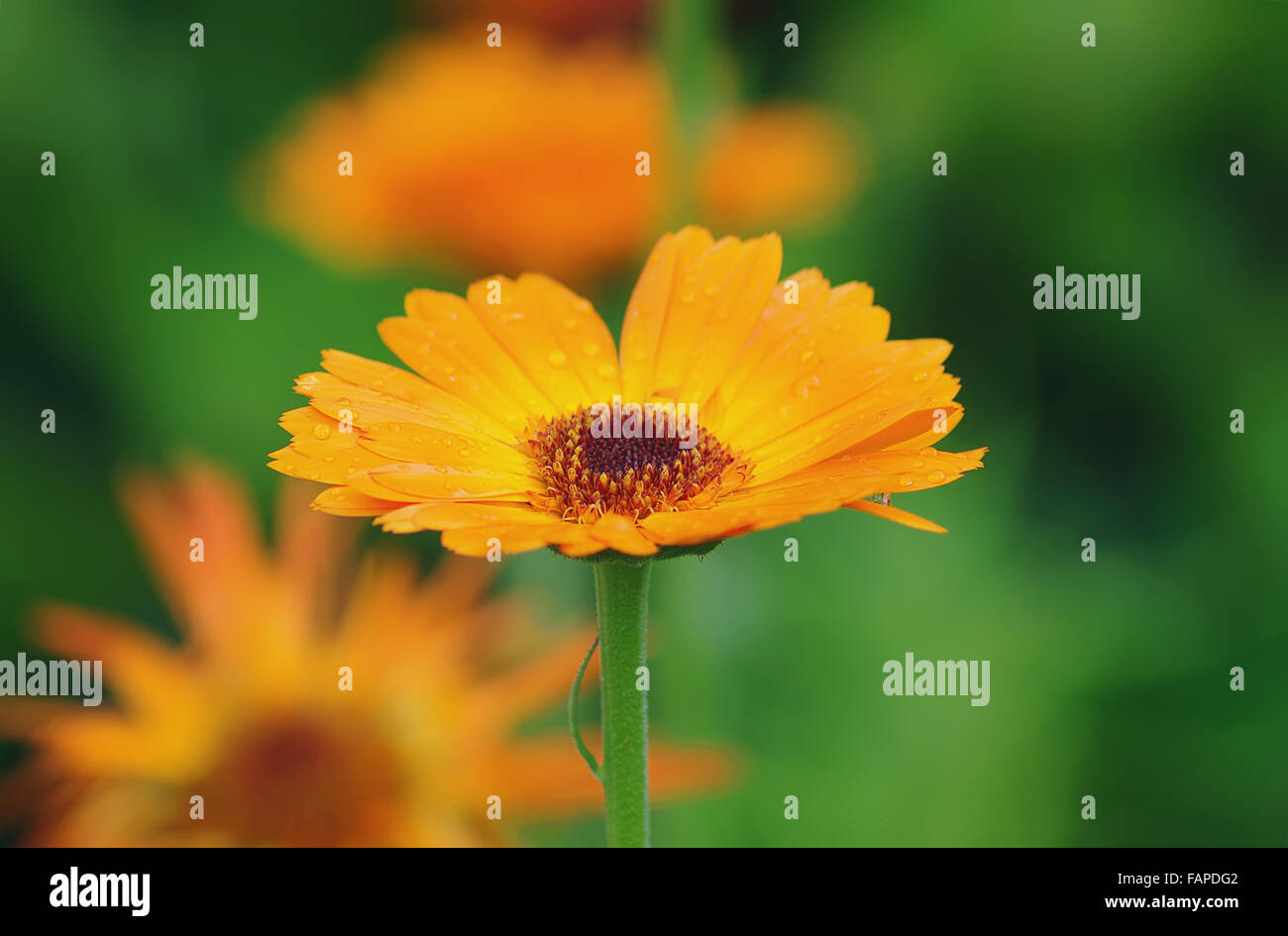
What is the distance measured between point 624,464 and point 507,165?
104cm

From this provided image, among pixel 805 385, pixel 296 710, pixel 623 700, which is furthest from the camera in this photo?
pixel 296 710

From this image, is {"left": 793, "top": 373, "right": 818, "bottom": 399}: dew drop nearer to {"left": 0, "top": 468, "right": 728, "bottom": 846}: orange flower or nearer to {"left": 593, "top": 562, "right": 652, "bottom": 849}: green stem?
{"left": 593, "top": 562, "right": 652, "bottom": 849}: green stem

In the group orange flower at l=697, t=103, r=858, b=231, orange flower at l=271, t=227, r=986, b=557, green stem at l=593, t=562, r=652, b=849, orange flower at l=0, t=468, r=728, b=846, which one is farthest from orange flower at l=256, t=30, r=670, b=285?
green stem at l=593, t=562, r=652, b=849

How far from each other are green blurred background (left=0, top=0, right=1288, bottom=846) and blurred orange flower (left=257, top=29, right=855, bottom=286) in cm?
4

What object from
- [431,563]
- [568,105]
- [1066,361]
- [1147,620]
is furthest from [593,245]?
[1147,620]

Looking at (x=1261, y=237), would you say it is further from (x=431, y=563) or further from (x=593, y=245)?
(x=431, y=563)

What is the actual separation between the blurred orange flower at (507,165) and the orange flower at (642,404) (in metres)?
0.70

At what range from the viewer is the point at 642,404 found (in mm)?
755

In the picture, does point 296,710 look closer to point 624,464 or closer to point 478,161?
point 624,464

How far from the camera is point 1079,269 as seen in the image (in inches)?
60.8

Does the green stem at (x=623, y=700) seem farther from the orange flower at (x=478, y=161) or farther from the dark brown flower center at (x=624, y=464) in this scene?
the orange flower at (x=478, y=161)

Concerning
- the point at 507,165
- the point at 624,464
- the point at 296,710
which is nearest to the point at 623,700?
the point at 624,464

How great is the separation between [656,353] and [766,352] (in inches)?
2.7

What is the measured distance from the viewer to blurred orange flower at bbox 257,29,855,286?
5.08 ft
